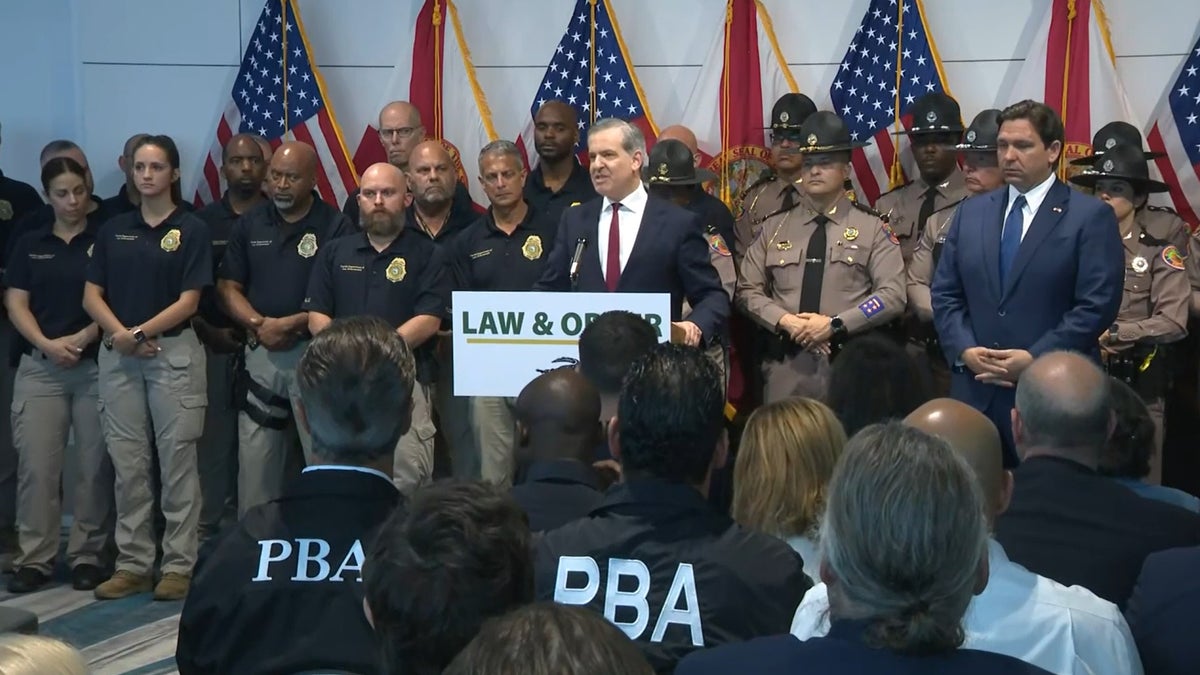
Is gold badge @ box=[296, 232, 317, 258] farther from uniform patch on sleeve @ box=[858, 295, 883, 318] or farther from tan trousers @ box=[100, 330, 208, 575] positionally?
uniform patch on sleeve @ box=[858, 295, 883, 318]

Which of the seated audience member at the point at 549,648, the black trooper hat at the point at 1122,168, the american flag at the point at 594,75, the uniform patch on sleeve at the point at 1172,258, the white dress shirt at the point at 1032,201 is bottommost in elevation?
the seated audience member at the point at 549,648

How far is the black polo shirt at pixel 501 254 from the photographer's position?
607cm

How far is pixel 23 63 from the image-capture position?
807 centimetres

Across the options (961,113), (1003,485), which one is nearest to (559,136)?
(961,113)

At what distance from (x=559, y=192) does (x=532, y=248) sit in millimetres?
631

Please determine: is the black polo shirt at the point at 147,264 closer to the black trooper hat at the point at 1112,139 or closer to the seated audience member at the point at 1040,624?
the black trooper hat at the point at 1112,139

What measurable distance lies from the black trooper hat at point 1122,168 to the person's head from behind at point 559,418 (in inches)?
135

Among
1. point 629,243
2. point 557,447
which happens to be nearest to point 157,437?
point 629,243

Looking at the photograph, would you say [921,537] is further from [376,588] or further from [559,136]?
[559,136]

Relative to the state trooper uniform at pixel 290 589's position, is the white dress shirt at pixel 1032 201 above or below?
above

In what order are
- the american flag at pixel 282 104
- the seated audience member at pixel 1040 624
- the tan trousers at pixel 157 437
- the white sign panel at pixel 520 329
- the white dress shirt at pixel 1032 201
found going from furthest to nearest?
the american flag at pixel 282 104 → the tan trousers at pixel 157 437 → the white dress shirt at pixel 1032 201 → the white sign panel at pixel 520 329 → the seated audience member at pixel 1040 624

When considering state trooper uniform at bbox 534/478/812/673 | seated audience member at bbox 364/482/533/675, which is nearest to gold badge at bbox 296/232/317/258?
state trooper uniform at bbox 534/478/812/673

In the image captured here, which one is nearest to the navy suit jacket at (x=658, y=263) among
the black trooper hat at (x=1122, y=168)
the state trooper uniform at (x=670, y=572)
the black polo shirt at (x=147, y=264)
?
the black polo shirt at (x=147, y=264)

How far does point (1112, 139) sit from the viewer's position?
6141 millimetres
